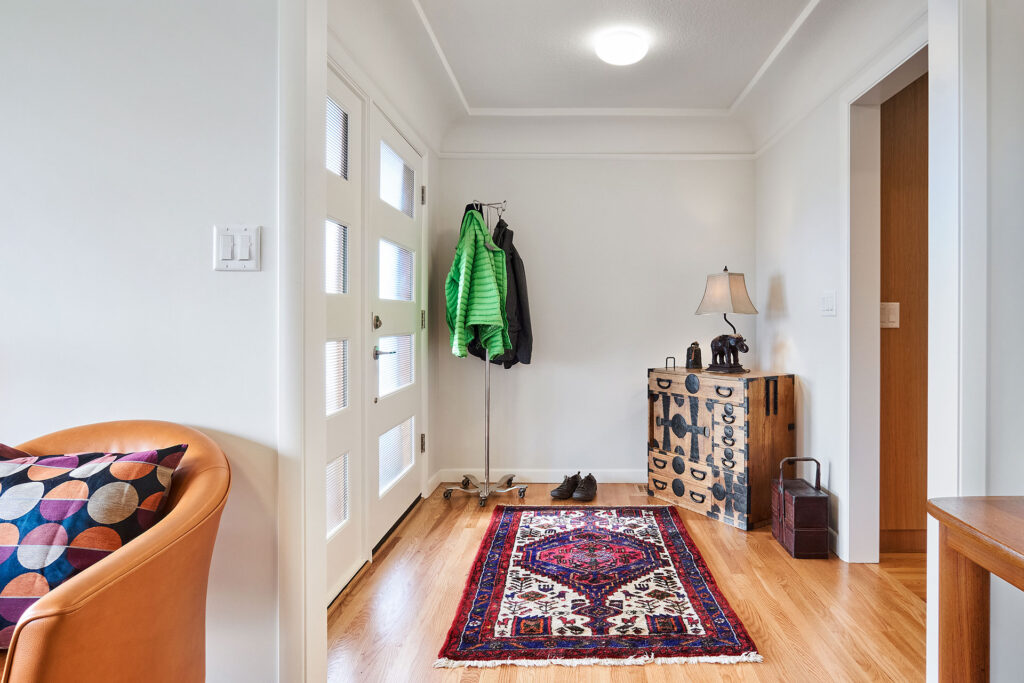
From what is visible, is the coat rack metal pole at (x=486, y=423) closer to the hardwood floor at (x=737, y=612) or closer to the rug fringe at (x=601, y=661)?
the hardwood floor at (x=737, y=612)

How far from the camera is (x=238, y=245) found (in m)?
1.20

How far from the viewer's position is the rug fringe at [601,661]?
155 centimetres

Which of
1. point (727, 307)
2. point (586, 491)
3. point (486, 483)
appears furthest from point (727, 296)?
point (486, 483)

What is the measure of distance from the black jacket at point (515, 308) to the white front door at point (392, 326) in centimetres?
48

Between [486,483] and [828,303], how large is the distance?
6.77 ft

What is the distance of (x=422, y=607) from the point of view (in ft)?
6.16

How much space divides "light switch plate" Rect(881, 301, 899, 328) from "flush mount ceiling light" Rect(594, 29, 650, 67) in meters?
1.61

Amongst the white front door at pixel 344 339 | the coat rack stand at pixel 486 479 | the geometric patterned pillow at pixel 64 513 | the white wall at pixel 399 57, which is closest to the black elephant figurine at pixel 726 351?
the coat rack stand at pixel 486 479

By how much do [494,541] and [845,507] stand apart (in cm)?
157

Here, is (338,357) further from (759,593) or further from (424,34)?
(759,593)

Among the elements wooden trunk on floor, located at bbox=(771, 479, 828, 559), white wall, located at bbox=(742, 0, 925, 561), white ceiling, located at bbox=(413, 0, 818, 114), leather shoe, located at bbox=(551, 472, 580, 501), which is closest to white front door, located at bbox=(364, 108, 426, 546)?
white ceiling, located at bbox=(413, 0, 818, 114)

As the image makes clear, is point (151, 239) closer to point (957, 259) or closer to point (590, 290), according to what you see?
point (957, 259)

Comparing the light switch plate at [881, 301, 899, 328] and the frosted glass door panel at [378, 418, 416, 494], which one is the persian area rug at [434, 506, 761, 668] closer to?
the frosted glass door panel at [378, 418, 416, 494]

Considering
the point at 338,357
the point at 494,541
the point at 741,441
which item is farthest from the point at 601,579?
the point at 338,357
